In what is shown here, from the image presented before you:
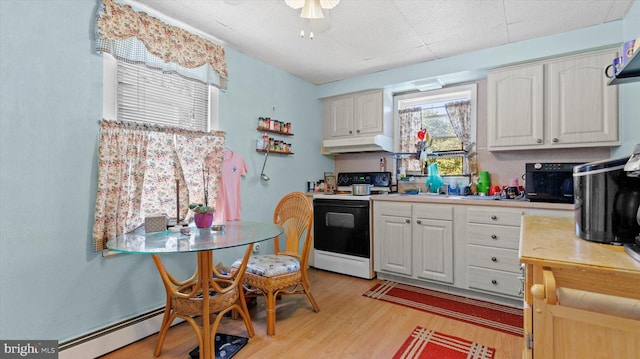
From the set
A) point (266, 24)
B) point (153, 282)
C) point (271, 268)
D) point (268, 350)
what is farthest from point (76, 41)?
point (268, 350)

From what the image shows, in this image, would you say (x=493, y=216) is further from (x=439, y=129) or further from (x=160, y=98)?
(x=160, y=98)

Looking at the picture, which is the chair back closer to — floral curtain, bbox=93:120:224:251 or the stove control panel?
floral curtain, bbox=93:120:224:251

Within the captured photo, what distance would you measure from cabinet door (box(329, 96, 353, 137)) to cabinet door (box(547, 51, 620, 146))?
2.06 m

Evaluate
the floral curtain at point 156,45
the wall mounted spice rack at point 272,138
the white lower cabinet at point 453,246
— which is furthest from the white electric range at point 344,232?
the floral curtain at point 156,45

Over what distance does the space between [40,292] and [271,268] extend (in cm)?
135

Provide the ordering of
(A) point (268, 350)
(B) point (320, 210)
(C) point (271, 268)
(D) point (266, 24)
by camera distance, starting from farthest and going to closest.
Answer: (B) point (320, 210) < (D) point (266, 24) < (C) point (271, 268) < (A) point (268, 350)

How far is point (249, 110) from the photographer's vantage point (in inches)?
120

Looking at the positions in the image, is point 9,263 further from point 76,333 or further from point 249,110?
point 249,110

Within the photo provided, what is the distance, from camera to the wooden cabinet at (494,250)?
8.20ft

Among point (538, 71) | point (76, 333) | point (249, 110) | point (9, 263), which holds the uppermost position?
point (538, 71)

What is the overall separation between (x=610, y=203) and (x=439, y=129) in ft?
8.71

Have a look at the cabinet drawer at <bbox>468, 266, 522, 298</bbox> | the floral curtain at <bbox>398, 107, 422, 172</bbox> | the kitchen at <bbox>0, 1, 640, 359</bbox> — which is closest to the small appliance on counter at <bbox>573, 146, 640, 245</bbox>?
the cabinet drawer at <bbox>468, 266, 522, 298</bbox>

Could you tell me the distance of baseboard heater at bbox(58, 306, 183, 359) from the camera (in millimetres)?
1783

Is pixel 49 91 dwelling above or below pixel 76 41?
below
